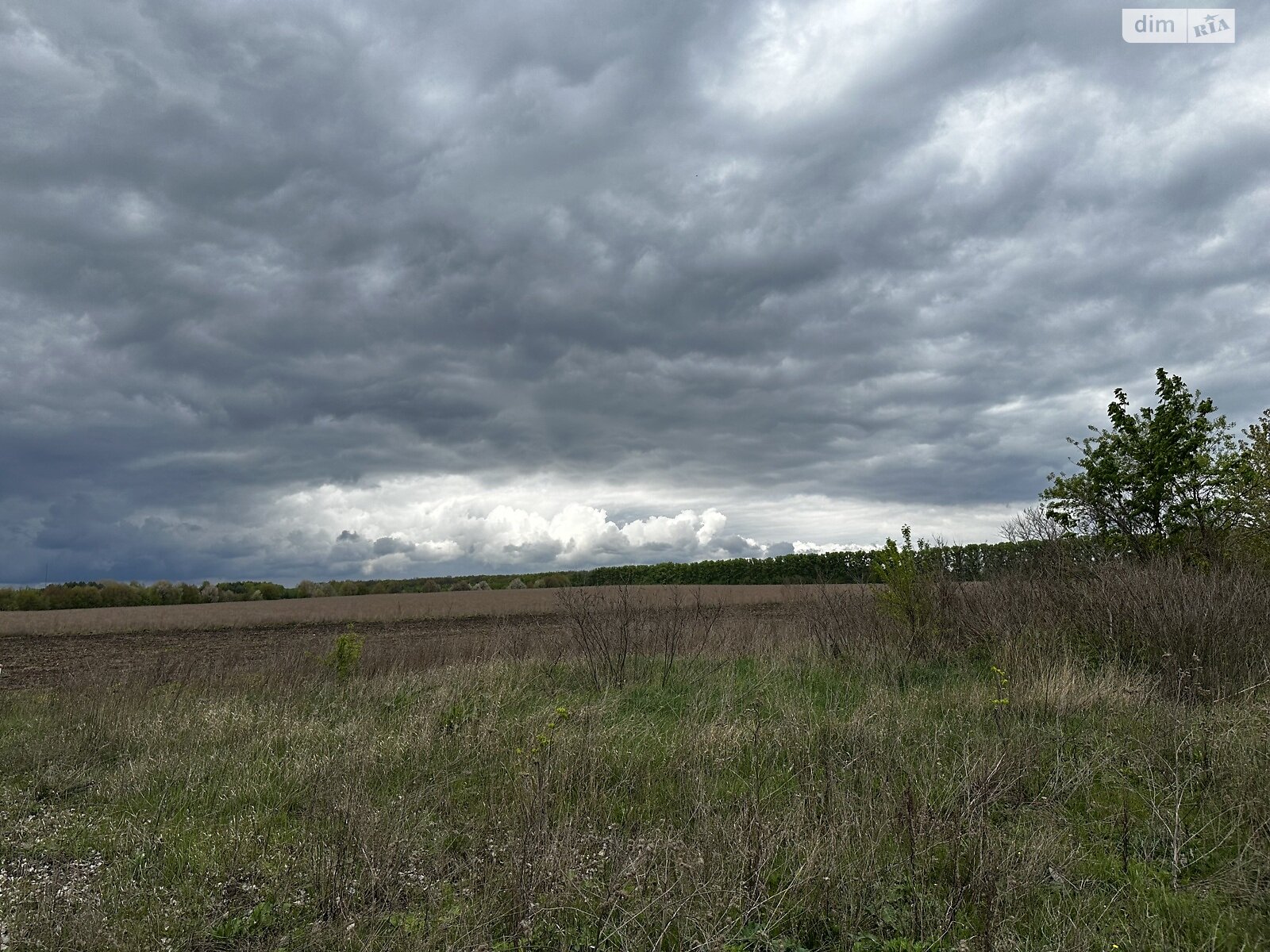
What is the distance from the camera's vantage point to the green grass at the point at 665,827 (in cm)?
450

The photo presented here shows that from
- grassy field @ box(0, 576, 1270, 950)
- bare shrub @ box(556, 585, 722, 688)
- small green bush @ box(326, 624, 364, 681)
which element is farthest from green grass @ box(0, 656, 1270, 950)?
small green bush @ box(326, 624, 364, 681)

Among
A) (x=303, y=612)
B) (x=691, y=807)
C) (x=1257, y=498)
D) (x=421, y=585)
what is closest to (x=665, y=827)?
(x=691, y=807)

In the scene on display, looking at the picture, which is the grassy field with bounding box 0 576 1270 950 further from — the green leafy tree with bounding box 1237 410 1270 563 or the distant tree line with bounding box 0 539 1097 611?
the distant tree line with bounding box 0 539 1097 611

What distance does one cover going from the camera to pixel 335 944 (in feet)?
14.4

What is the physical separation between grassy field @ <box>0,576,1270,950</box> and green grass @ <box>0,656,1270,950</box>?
0.03 metres

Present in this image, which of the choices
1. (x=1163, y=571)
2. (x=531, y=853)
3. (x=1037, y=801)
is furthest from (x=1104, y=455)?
(x=531, y=853)

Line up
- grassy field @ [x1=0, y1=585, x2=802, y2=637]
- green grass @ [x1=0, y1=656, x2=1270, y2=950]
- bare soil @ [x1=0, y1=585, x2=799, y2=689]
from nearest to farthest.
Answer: green grass @ [x1=0, y1=656, x2=1270, y2=950] < bare soil @ [x1=0, y1=585, x2=799, y2=689] < grassy field @ [x1=0, y1=585, x2=802, y2=637]

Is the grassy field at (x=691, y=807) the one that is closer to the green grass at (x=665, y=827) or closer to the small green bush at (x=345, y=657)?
the green grass at (x=665, y=827)

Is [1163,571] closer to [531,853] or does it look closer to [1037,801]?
[1037,801]

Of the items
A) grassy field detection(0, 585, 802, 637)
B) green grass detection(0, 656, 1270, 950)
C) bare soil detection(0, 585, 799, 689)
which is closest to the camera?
green grass detection(0, 656, 1270, 950)

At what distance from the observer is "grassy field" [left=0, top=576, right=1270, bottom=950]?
4.54 metres

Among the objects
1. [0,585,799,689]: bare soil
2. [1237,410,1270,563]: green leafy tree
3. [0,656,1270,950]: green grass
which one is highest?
[1237,410,1270,563]: green leafy tree

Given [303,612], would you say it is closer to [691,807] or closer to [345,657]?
[345,657]

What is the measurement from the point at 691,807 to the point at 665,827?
39 centimetres
